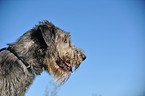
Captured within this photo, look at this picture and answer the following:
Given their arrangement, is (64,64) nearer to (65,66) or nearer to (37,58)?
(65,66)

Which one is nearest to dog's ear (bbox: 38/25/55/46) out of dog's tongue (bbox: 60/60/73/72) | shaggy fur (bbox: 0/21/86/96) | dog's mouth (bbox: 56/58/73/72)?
shaggy fur (bbox: 0/21/86/96)

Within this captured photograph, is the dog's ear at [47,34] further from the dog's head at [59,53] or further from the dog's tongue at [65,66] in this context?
the dog's tongue at [65,66]

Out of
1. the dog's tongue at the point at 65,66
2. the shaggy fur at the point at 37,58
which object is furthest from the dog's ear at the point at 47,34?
the dog's tongue at the point at 65,66

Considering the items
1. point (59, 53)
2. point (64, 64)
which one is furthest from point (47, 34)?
point (64, 64)

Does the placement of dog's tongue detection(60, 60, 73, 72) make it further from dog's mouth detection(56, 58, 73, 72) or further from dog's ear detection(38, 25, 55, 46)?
dog's ear detection(38, 25, 55, 46)

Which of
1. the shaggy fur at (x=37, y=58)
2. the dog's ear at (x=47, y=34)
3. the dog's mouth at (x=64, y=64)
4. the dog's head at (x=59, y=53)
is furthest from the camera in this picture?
the dog's mouth at (x=64, y=64)

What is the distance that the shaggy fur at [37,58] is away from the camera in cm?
302

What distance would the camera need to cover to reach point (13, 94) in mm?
3006

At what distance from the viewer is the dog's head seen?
379cm

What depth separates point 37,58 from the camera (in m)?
3.56

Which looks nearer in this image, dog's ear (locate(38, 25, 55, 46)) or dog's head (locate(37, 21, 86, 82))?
dog's ear (locate(38, 25, 55, 46))

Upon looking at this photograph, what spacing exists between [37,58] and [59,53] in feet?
2.37

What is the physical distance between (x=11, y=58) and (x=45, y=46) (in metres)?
0.94

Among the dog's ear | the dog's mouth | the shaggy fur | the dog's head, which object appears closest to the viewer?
the shaggy fur
